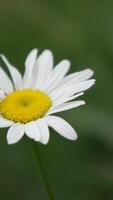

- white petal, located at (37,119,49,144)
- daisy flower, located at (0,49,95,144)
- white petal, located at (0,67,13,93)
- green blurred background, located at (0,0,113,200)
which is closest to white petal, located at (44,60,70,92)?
daisy flower, located at (0,49,95,144)

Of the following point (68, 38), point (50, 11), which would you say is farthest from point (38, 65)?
point (50, 11)

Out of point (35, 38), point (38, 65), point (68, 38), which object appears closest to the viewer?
point (38, 65)

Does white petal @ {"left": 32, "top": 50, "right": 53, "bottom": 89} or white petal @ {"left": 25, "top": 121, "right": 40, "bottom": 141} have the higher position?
white petal @ {"left": 32, "top": 50, "right": 53, "bottom": 89}

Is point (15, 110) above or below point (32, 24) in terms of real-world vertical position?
below

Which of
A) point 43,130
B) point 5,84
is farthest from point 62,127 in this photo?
point 5,84

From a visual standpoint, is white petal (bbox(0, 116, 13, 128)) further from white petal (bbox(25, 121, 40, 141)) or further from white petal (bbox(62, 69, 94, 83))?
white petal (bbox(62, 69, 94, 83))

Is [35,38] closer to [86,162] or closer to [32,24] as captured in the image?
[32,24]
